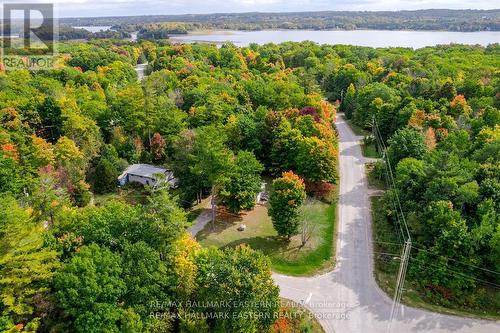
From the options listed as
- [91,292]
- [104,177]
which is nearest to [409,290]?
[91,292]

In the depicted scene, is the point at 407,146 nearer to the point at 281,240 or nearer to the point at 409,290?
the point at 281,240

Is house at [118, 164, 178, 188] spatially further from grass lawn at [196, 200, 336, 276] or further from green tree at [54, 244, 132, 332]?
green tree at [54, 244, 132, 332]

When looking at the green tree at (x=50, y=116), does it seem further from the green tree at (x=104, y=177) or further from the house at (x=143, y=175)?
the house at (x=143, y=175)

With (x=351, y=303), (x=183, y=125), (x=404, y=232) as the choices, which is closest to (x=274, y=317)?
(x=351, y=303)

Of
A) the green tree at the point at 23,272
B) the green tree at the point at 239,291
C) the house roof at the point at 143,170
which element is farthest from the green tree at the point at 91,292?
the house roof at the point at 143,170

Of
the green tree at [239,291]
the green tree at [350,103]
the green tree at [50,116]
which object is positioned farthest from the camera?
the green tree at [350,103]

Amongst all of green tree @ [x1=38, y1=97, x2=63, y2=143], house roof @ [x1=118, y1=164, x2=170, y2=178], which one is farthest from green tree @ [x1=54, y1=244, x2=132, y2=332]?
green tree @ [x1=38, y1=97, x2=63, y2=143]
